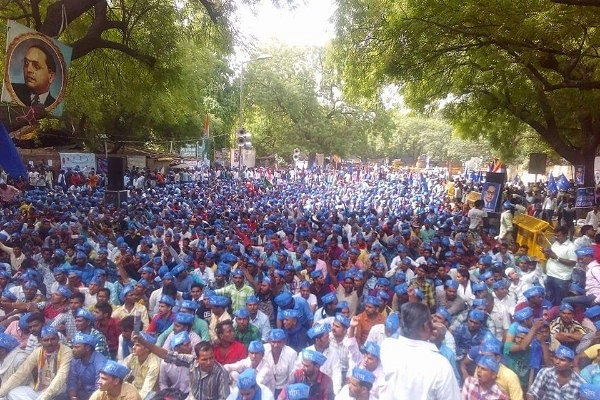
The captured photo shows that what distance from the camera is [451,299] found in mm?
6859

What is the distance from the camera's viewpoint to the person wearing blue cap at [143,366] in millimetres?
4809

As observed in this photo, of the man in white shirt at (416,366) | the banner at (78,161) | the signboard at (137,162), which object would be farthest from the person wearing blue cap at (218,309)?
the signboard at (137,162)

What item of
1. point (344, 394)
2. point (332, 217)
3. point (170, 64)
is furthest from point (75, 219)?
point (344, 394)

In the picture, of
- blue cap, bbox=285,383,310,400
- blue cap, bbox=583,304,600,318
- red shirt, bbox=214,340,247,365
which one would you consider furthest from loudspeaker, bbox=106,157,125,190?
blue cap, bbox=583,304,600,318

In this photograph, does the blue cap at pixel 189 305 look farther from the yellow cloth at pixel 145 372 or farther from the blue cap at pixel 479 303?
the blue cap at pixel 479 303

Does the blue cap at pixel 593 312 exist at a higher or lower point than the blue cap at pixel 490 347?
lower

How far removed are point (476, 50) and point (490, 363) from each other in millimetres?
8242

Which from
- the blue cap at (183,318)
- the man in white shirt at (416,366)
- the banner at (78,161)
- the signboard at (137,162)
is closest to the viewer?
the man in white shirt at (416,366)

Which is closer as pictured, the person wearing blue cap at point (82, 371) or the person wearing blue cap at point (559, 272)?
the person wearing blue cap at point (82, 371)

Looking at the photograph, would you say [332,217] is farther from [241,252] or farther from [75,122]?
[75,122]

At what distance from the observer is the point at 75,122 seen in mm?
25781

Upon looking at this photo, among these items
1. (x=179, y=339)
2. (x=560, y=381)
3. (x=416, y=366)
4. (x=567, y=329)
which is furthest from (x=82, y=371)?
(x=567, y=329)

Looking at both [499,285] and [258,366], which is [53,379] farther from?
[499,285]

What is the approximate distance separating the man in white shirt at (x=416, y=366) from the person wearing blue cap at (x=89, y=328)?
299cm
